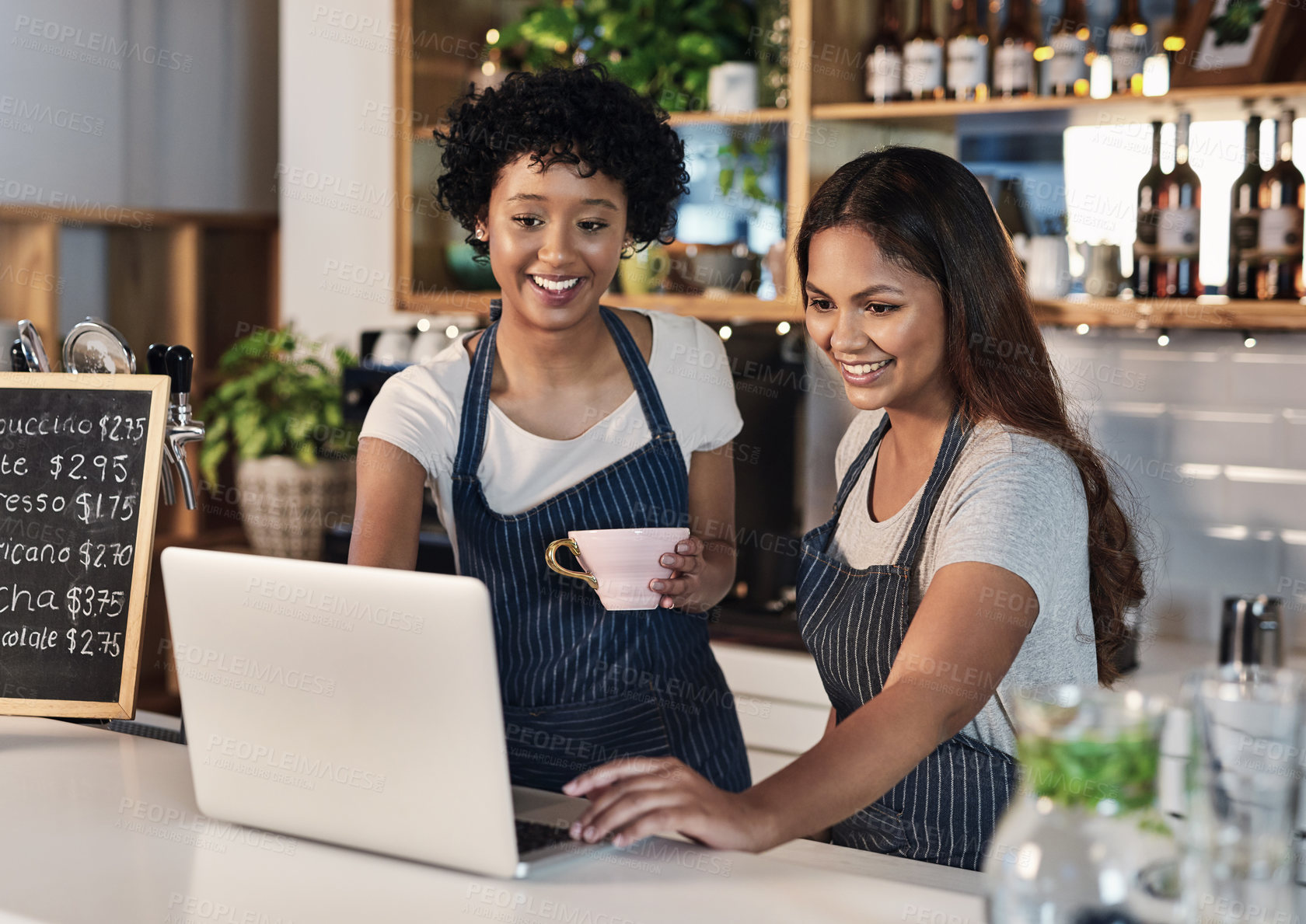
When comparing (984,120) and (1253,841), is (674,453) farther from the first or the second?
(984,120)

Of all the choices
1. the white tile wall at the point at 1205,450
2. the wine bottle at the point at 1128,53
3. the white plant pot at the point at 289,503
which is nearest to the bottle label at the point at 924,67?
the wine bottle at the point at 1128,53

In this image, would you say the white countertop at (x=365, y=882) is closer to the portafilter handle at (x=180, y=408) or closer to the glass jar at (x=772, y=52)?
the portafilter handle at (x=180, y=408)

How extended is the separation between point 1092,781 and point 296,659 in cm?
58

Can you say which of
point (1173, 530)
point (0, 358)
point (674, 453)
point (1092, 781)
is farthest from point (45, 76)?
point (1092, 781)

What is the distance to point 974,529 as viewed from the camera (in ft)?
3.76

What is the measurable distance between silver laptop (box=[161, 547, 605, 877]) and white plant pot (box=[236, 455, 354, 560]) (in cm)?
203

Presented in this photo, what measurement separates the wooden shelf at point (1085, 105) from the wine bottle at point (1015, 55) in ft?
0.14

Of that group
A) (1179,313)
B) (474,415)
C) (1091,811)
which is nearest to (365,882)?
Answer: (1091,811)

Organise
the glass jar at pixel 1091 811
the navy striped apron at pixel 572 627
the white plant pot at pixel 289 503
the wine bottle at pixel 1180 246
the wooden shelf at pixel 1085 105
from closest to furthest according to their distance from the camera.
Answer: the glass jar at pixel 1091 811 → the navy striped apron at pixel 572 627 → the wooden shelf at pixel 1085 105 → the wine bottle at pixel 1180 246 → the white plant pot at pixel 289 503

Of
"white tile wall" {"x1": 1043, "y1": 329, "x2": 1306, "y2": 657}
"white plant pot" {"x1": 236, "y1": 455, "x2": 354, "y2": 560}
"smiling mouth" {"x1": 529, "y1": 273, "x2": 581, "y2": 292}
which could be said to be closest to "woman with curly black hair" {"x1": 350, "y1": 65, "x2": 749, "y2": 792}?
"smiling mouth" {"x1": 529, "y1": 273, "x2": 581, "y2": 292}

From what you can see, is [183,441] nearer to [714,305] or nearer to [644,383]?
[644,383]

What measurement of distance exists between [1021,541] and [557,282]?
588mm

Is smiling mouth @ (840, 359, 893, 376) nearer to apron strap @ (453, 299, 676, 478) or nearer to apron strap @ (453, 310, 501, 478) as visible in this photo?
apron strap @ (453, 299, 676, 478)

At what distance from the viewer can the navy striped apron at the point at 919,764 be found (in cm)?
125
